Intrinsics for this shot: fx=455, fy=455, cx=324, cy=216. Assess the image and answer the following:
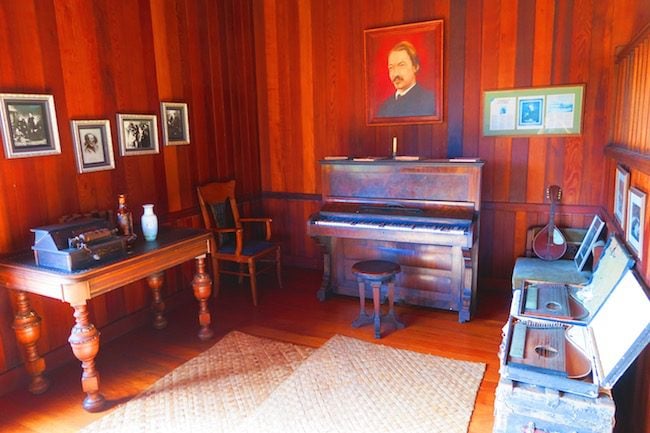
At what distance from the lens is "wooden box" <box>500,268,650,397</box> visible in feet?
5.87

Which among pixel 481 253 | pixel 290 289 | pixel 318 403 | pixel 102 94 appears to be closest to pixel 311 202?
pixel 290 289

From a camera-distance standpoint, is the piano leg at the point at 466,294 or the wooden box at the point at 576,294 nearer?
the wooden box at the point at 576,294

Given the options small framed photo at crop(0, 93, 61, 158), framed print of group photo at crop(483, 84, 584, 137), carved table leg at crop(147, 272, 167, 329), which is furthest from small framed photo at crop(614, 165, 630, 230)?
small framed photo at crop(0, 93, 61, 158)

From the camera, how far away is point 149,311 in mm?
3701

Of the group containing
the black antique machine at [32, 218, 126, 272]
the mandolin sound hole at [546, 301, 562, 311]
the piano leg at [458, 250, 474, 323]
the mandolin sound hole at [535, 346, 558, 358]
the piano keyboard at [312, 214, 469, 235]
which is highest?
the black antique machine at [32, 218, 126, 272]

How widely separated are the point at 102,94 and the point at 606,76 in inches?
150

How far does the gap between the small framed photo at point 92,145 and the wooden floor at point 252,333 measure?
131 cm

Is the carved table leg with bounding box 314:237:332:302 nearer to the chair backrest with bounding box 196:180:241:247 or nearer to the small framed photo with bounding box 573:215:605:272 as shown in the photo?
the chair backrest with bounding box 196:180:241:247

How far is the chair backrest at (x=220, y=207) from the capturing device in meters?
4.11

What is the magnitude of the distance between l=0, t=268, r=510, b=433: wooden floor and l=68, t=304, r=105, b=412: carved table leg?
0.23ft

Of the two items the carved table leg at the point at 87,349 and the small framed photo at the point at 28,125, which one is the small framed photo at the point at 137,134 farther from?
the carved table leg at the point at 87,349

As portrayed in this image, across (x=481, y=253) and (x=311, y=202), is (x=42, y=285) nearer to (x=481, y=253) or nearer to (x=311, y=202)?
(x=311, y=202)

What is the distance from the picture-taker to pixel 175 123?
3.84m

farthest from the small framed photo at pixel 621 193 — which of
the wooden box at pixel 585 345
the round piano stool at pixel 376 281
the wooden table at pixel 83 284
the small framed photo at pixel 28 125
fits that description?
the small framed photo at pixel 28 125
